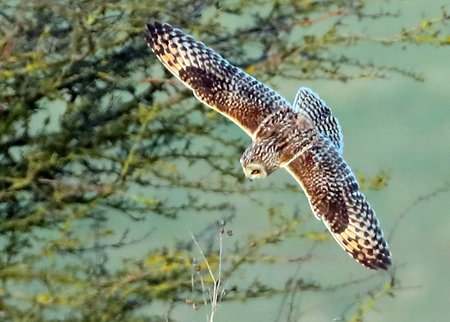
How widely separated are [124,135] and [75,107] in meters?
0.33

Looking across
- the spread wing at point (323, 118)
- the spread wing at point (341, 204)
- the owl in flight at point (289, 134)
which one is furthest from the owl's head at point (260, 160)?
the spread wing at point (323, 118)

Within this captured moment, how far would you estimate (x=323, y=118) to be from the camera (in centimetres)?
823

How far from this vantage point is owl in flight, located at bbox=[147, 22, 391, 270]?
7.93 m

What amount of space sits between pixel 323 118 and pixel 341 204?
501 millimetres

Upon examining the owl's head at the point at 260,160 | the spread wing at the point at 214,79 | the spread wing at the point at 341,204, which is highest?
the spread wing at the point at 214,79

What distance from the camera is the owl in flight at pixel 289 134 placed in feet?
26.0

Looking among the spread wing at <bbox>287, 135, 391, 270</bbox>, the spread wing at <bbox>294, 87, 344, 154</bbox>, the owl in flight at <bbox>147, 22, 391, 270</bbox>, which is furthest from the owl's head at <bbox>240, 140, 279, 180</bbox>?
the spread wing at <bbox>294, 87, 344, 154</bbox>

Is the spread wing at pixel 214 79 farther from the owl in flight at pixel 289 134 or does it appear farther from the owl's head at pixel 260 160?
the owl's head at pixel 260 160

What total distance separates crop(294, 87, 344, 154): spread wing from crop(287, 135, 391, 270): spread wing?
0.12 meters

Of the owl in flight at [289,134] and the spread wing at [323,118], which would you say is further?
the spread wing at [323,118]

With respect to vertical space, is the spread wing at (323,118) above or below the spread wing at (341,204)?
above

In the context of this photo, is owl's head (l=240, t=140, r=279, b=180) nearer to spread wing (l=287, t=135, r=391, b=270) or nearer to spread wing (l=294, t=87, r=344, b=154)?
spread wing (l=287, t=135, r=391, b=270)

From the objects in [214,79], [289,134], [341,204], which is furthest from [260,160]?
[214,79]

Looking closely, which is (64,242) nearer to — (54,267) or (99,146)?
(54,267)
